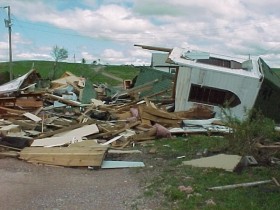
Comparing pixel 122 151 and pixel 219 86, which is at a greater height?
pixel 219 86

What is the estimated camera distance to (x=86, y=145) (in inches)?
416

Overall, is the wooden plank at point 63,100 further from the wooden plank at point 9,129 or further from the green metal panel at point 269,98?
the green metal panel at point 269,98

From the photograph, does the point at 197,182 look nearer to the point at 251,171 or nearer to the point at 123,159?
the point at 251,171

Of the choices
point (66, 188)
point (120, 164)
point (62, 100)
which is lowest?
point (62, 100)

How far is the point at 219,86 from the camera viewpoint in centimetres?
1574

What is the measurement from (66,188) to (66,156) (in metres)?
1.99

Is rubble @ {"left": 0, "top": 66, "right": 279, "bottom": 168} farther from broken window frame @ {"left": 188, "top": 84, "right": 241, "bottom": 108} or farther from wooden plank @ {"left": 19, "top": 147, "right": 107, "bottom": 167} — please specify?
broken window frame @ {"left": 188, "top": 84, "right": 241, "bottom": 108}

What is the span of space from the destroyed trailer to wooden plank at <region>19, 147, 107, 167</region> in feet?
22.0

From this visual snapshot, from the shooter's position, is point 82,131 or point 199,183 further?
point 82,131

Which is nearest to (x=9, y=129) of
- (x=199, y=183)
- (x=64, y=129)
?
(x=64, y=129)

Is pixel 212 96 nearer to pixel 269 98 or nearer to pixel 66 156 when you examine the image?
pixel 269 98

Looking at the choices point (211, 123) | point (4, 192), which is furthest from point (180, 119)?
point (4, 192)

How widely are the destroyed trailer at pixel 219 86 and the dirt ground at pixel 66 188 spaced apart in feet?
24.6

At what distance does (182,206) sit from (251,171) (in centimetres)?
264
